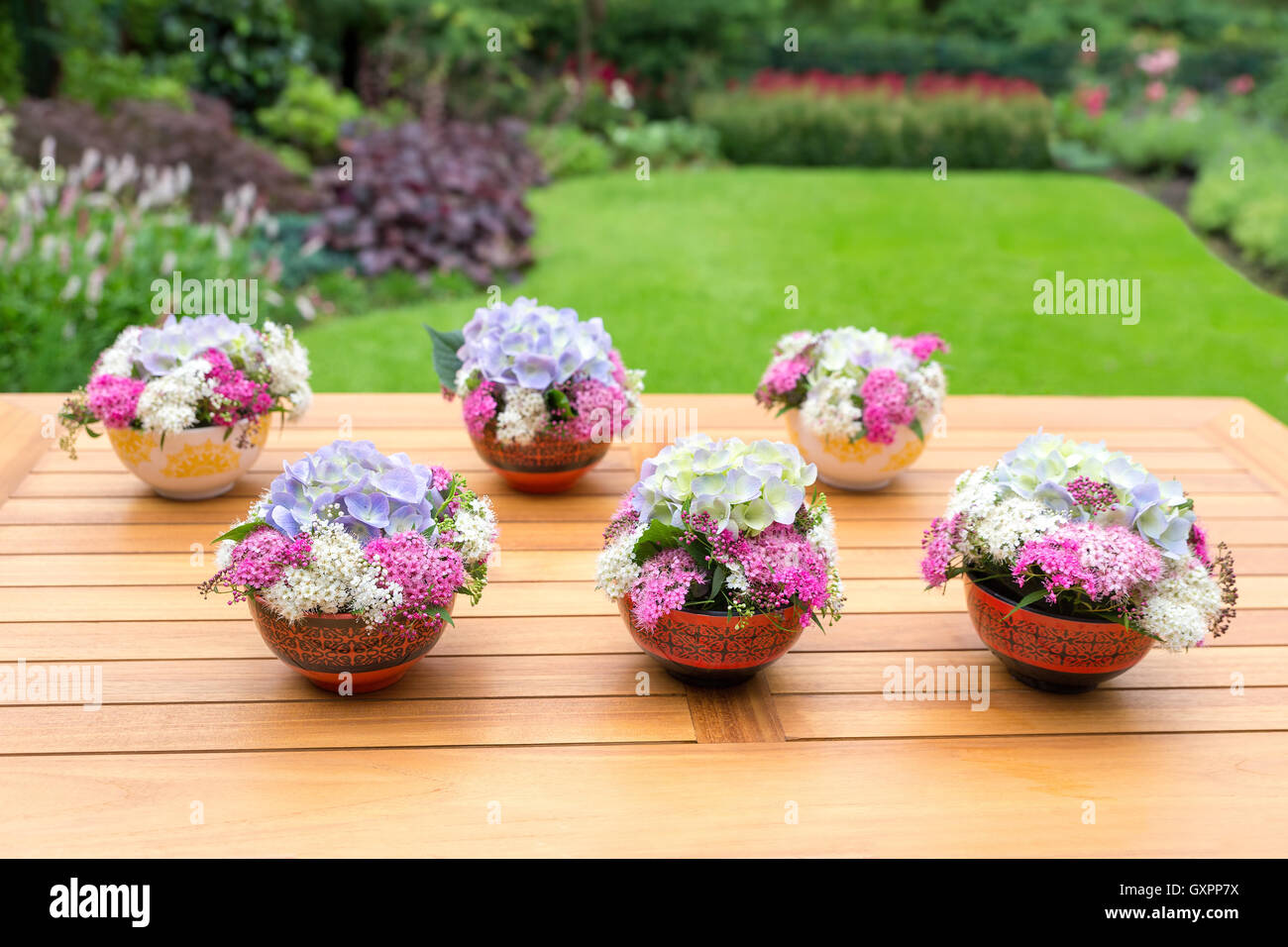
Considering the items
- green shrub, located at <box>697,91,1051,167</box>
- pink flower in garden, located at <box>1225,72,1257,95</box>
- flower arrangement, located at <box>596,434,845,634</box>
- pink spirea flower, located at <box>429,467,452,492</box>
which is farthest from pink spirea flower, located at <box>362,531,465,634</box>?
pink flower in garden, located at <box>1225,72,1257,95</box>

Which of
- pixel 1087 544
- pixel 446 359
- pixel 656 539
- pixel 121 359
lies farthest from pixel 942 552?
pixel 121 359

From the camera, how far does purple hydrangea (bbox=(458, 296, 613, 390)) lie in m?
2.40

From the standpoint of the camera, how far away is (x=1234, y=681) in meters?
1.87

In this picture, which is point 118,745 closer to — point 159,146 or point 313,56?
point 159,146

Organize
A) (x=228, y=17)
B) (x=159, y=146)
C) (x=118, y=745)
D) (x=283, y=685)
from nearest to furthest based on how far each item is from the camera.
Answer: (x=118, y=745), (x=283, y=685), (x=159, y=146), (x=228, y=17)

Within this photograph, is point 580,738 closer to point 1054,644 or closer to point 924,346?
point 1054,644

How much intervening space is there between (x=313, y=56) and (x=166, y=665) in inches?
328

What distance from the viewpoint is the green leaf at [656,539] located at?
1.69 metres

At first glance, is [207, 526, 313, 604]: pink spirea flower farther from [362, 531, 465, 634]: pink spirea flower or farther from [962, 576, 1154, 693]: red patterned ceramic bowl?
[962, 576, 1154, 693]: red patterned ceramic bowl

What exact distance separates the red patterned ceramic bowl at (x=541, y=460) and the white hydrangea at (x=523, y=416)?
1.3 inches

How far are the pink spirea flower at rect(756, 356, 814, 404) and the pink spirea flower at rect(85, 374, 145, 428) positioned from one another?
1.29 m

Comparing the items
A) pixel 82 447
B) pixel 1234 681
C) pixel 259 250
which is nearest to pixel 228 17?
pixel 259 250

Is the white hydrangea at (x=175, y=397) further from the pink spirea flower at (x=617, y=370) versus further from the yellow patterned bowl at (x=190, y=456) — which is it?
the pink spirea flower at (x=617, y=370)

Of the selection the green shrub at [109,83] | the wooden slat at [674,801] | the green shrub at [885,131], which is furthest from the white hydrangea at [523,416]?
the green shrub at [885,131]
